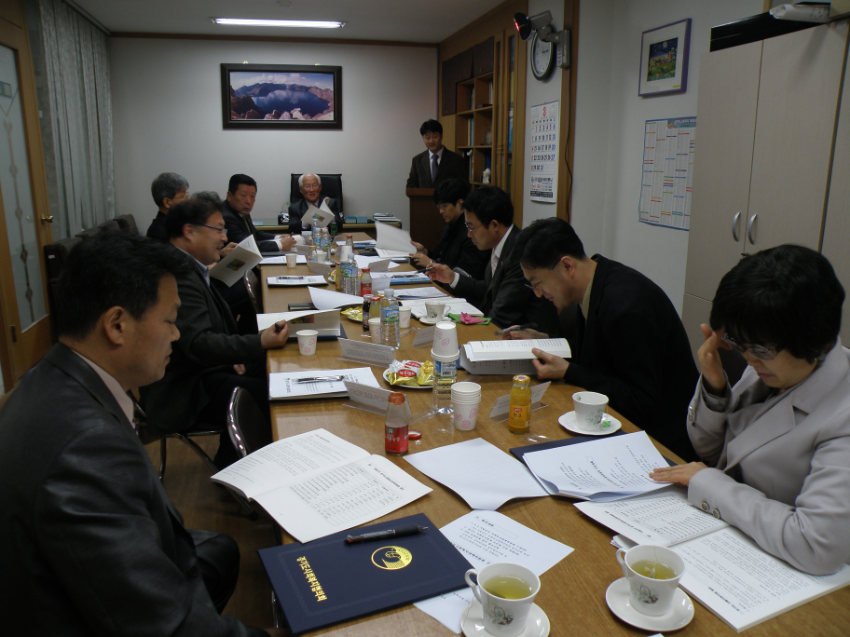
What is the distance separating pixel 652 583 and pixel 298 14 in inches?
254

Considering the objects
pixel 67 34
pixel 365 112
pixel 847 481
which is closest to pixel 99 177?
pixel 67 34

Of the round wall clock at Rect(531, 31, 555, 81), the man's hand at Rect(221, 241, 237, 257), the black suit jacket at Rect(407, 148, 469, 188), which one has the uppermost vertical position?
the round wall clock at Rect(531, 31, 555, 81)

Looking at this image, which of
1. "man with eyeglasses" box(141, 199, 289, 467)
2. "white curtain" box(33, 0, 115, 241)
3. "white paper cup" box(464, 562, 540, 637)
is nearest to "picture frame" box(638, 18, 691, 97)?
"man with eyeglasses" box(141, 199, 289, 467)

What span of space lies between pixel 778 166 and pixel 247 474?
97.3 inches

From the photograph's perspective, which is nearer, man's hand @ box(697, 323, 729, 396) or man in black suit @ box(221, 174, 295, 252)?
man's hand @ box(697, 323, 729, 396)

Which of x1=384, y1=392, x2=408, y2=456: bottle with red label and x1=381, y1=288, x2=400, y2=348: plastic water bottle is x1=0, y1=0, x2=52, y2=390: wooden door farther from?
x1=384, y1=392, x2=408, y2=456: bottle with red label

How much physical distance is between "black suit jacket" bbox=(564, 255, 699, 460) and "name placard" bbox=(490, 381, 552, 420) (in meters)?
0.21

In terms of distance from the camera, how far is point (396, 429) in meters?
1.48

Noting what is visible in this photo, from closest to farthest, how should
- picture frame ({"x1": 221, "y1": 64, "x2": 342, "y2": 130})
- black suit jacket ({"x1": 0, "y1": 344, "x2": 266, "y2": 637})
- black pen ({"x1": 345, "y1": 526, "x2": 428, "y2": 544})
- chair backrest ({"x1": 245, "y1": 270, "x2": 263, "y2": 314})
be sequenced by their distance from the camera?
black suit jacket ({"x1": 0, "y1": 344, "x2": 266, "y2": 637}) → black pen ({"x1": 345, "y1": 526, "x2": 428, "y2": 544}) → chair backrest ({"x1": 245, "y1": 270, "x2": 263, "y2": 314}) → picture frame ({"x1": 221, "y1": 64, "x2": 342, "y2": 130})

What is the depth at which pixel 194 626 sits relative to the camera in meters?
0.97

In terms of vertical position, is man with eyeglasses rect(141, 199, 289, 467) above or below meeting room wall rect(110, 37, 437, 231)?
below

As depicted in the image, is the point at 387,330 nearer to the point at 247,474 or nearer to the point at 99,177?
the point at 247,474

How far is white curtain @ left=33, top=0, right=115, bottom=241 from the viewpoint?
4.79m

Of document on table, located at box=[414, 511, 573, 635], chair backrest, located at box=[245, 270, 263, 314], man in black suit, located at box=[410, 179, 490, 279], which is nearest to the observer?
document on table, located at box=[414, 511, 573, 635]
